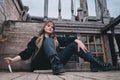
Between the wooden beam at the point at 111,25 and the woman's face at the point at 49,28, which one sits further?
the wooden beam at the point at 111,25

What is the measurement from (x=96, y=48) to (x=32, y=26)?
2620 millimetres

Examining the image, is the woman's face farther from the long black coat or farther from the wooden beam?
the wooden beam

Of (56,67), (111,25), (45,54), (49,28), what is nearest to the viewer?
(56,67)

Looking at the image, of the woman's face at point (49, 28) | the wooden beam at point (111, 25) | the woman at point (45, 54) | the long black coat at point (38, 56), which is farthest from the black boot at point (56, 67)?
the wooden beam at point (111, 25)

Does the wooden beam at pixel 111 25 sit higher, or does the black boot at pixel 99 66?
the wooden beam at pixel 111 25

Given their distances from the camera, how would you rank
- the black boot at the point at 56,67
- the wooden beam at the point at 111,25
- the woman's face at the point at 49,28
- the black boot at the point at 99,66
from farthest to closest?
the wooden beam at the point at 111,25 → the woman's face at the point at 49,28 → the black boot at the point at 99,66 → the black boot at the point at 56,67

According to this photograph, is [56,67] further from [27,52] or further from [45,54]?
[27,52]

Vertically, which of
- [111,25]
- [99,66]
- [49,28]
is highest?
[111,25]

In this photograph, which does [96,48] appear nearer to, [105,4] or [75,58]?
[75,58]

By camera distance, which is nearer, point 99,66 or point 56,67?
point 56,67

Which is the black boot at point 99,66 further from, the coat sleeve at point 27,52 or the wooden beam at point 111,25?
the wooden beam at point 111,25

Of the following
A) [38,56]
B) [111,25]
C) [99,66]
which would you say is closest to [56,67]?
[38,56]

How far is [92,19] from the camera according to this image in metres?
8.37

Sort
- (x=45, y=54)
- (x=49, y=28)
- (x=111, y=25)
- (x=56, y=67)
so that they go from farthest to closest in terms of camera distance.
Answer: (x=111, y=25), (x=49, y=28), (x=45, y=54), (x=56, y=67)
